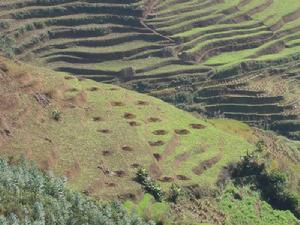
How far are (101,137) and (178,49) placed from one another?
67.5 meters

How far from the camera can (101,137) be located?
8069cm

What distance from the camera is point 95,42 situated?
14500 centimetres

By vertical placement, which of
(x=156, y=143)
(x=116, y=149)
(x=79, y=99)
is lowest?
(x=156, y=143)

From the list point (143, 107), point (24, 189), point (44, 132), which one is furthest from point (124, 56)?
point (24, 189)

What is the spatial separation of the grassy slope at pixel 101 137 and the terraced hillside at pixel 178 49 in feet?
122

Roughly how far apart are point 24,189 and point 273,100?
80.1 meters

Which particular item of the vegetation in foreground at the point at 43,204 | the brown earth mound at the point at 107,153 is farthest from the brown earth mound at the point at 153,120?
the vegetation in foreground at the point at 43,204

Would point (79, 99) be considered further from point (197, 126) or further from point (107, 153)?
point (197, 126)

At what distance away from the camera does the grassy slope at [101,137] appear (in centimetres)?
7250

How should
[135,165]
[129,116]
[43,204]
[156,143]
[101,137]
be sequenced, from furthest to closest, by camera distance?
[129,116] → [156,143] → [101,137] → [135,165] → [43,204]

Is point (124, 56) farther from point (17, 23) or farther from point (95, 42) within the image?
point (17, 23)

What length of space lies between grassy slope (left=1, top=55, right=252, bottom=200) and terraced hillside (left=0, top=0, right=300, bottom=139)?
37.2 meters

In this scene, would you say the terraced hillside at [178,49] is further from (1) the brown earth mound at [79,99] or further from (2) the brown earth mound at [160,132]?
(1) the brown earth mound at [79,99]

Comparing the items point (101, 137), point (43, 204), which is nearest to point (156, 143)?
point (101, 137)
